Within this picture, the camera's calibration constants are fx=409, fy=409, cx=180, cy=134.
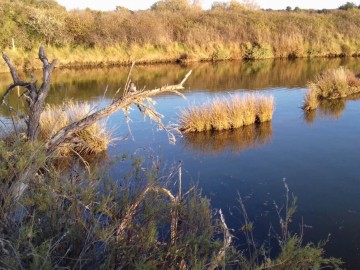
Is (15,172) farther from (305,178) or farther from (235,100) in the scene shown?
(235,100)

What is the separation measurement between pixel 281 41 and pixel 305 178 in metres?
23.1

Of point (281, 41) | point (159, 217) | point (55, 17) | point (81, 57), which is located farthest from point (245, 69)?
point (159, 217)

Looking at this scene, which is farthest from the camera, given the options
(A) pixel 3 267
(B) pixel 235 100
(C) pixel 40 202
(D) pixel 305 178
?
(B) pixel 235 100

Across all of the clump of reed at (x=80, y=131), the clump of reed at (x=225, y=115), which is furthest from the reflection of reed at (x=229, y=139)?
the clump of reed at (x=80, y=131)

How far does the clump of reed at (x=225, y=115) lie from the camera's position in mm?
10859

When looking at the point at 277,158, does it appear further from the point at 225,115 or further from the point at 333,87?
the point at 333,87

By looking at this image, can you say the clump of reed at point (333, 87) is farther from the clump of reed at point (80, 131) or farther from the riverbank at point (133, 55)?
the riverbank at point (133, 55)

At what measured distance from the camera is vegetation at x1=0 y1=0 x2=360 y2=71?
26688mm

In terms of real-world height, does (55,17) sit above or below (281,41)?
above

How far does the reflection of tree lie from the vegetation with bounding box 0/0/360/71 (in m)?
14.3

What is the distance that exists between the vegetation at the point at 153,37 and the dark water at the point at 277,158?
34.2 ft

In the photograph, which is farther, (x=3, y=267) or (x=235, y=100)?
(x=235, y=100)

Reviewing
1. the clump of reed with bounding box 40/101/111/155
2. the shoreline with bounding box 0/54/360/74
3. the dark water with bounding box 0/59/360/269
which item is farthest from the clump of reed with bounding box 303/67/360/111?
the shoreline with bounding box 0/54/360/74

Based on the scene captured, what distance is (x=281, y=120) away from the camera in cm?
1184
